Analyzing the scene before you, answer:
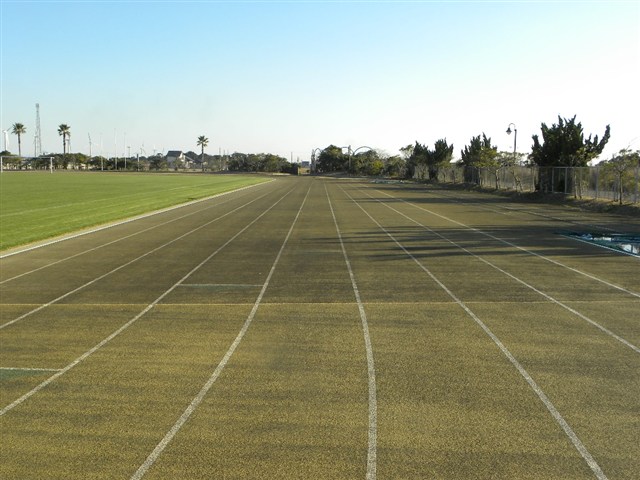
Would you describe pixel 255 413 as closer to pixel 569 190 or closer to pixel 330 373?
pixel 330 373

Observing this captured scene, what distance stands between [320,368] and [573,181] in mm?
36055

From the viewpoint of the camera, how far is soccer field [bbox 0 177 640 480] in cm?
481

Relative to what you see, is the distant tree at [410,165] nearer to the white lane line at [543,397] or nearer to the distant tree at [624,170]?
the distant tree at [624,170]

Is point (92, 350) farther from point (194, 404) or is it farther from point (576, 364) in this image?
point (576, 364)

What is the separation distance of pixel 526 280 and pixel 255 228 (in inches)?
503

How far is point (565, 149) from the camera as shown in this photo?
1666 inches

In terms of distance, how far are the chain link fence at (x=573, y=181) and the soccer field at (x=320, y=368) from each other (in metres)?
18.5

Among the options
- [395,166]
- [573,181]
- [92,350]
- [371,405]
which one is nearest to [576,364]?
[371,405]

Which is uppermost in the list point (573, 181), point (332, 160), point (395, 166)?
point (332, 160)

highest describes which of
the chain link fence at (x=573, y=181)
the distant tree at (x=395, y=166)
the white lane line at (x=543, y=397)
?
the distant tree at (x=395, y=166)

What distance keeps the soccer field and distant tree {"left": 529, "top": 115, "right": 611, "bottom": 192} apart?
2906 centimetres

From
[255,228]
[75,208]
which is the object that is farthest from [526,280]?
[75,208]

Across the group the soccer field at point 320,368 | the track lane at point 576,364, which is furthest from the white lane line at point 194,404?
the track lane at point 576,364

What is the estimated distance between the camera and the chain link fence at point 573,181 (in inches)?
1236
